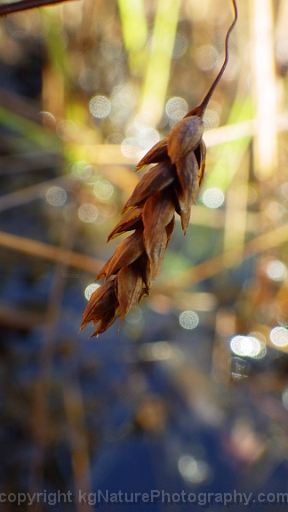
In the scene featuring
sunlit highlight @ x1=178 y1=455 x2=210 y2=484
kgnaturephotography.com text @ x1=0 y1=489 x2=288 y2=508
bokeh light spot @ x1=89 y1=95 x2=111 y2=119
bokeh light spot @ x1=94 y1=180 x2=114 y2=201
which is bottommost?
kgnaturephotography.com text @ x1=0 y1=489 x2=288 y2=508

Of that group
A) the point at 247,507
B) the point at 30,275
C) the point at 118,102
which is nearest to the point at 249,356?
the point at 247,507

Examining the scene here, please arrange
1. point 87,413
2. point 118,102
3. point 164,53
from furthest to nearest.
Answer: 1. point 118,102
2. point 164,53
3. point 87,413

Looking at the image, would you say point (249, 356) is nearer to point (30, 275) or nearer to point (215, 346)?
point (215, 346)

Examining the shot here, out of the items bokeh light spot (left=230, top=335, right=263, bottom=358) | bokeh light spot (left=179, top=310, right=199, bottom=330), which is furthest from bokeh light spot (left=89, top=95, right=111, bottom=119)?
bokeh light spot (left=230, top=335, right=263, bottom=358)

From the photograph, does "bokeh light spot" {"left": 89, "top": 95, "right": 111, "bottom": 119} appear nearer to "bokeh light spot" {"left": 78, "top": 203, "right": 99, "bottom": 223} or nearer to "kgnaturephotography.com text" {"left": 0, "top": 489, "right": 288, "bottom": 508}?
"bokeh light spot" {"left": 78, "top": 203, "right": 99, "bottom": 223}

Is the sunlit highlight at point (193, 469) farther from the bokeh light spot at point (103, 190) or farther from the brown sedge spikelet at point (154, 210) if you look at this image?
the bokeh light spot at point (103, 190)

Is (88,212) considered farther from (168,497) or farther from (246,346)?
(168,497)

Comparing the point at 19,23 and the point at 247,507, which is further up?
the point at 19,23
